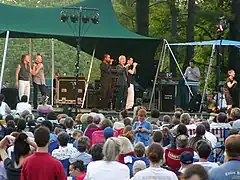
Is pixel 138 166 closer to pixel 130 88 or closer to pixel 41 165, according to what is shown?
pixel 41 165

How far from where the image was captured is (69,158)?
8.92 meters

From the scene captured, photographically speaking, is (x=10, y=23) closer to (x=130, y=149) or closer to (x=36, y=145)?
(x=130, y=149)

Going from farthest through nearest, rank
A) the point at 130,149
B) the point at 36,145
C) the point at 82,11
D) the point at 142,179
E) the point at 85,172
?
the point at 82,11
the point at 130,149
the point at 85,172
the point at 36,145
the point at 142,179

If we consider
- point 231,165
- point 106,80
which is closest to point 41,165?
point 231,165

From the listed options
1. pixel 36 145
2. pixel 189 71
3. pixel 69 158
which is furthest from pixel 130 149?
pixel 189 71

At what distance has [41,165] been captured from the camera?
6461 mm

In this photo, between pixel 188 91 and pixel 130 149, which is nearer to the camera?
pixel 130 149

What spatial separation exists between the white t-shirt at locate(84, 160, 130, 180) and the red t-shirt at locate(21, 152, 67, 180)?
43cm

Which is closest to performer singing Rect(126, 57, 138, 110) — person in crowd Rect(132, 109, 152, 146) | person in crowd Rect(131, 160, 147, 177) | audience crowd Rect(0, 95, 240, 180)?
person in crowd Rect(132, 109, 152, 146)

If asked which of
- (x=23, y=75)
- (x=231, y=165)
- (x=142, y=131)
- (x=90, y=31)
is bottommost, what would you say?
(x=142, y=131)

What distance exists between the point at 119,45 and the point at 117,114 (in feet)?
12.1

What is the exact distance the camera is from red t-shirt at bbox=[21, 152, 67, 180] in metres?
6.46

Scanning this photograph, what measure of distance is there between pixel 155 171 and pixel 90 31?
546 inches

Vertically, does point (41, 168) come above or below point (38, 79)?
below
